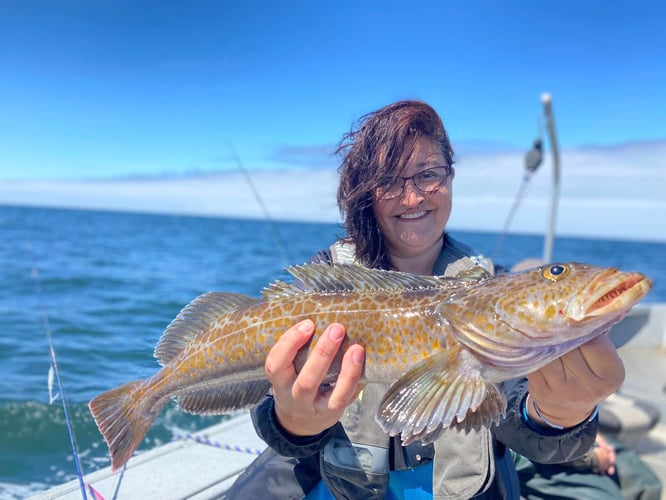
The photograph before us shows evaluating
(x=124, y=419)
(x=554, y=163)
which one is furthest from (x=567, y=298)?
(x=554, y=163)

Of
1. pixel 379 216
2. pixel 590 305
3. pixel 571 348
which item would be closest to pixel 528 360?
pixel 571 348

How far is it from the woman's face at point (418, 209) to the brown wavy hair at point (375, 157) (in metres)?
0.06

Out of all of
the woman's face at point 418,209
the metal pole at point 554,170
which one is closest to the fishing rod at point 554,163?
the metal pole at point 554,170

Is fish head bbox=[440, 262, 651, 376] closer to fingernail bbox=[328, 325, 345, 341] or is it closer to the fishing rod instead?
fingernail bbox=[328, 325, 345, 341]

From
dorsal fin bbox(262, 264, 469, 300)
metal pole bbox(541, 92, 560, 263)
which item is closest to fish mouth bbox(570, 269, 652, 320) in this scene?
dorsal fin bbox(262, 264, 469, 300)

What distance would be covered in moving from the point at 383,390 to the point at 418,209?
109 centimetres

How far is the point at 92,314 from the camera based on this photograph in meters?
12.1

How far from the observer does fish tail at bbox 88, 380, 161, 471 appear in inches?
99.5

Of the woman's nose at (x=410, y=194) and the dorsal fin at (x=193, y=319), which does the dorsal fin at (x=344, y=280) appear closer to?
the dorsal fin at (x=193, y=319)

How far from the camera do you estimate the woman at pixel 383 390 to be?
2.21 metres

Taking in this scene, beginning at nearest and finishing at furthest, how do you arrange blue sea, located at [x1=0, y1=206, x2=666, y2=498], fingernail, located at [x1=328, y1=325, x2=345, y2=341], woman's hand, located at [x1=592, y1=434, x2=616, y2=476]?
fingernail, located at [x1=328, y1=325, x2=345, y2=341] → woman's hand, located at [x1=592, y1=434, x2=616, y2=476] → blue sea, located at [x1=0, y1=206, x2=666, y2=498]

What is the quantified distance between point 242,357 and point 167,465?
78.3 inches

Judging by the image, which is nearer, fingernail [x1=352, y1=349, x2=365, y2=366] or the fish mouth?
the fish mouth

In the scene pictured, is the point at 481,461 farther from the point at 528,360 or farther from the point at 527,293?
the point at 527,293
